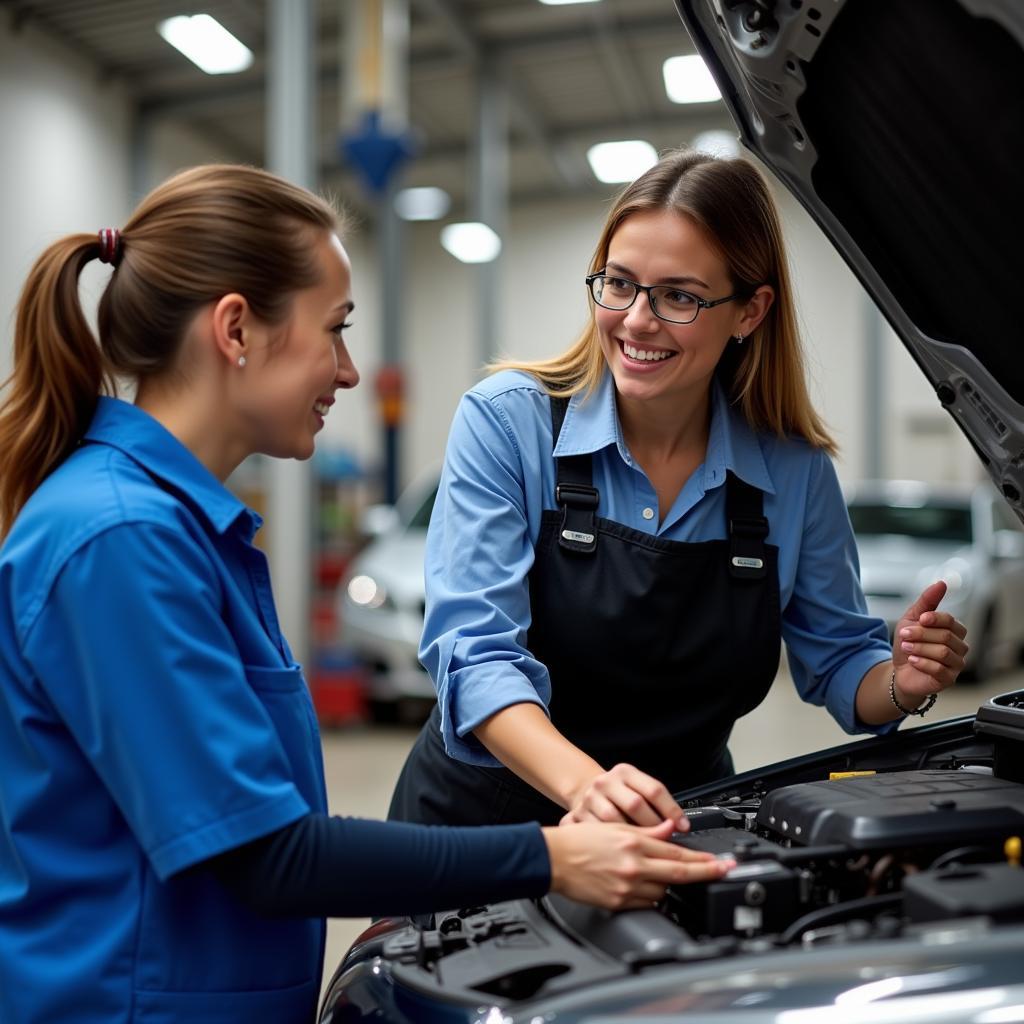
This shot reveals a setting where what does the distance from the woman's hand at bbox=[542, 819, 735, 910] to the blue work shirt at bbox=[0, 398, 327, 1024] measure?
0.88 ft

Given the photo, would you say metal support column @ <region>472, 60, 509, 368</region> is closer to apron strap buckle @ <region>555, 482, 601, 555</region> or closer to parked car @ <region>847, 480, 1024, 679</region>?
parked car @ <region>847, 480, 1024, 679</region>

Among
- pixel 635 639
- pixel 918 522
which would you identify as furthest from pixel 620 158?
pixel 635 639

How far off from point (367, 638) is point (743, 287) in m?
4.30

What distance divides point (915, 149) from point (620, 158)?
11959mm

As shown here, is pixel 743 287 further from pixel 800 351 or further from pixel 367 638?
pixel 367 638

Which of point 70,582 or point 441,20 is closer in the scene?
point 70,582

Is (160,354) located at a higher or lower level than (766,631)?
higher

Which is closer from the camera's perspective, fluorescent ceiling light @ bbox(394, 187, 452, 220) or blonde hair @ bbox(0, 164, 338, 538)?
blonde hair @ bbox(0, 164, 338, 538)

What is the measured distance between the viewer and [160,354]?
1203mm

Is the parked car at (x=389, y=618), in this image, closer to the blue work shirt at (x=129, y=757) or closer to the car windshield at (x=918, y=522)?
the car windshield at (x=918, y=522)

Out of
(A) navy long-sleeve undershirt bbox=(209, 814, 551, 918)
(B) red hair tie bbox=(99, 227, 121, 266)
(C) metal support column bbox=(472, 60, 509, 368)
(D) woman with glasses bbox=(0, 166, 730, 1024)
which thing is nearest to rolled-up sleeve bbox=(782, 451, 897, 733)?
(D) woman with glasses bbox=(0, 166, 730, 1024)

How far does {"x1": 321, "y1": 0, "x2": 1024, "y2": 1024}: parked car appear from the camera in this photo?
34.8 inches

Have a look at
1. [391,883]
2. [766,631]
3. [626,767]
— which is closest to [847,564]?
[766,631]

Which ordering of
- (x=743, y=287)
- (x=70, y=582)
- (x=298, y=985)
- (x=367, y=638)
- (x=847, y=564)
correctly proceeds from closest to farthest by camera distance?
(x=70, y=582) → (x=298, y=985) → (x=743, y=287) → (x=847, y=564) → (x=367, y=638)
